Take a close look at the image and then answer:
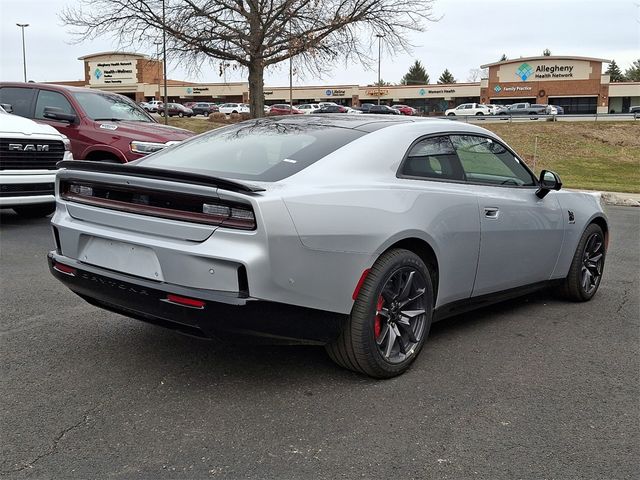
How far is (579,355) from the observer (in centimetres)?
425

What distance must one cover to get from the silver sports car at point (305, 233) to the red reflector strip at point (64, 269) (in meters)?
0.01

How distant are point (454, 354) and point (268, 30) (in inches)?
726

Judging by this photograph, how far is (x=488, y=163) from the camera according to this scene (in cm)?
484

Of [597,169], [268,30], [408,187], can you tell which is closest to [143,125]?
[408,187]

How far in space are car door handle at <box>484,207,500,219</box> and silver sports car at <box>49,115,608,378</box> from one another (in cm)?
1

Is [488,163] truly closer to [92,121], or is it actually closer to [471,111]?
[92,121]

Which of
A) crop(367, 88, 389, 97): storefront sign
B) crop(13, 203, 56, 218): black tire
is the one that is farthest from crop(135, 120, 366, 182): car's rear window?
crop(367, 88, 389, 97): storefront sign

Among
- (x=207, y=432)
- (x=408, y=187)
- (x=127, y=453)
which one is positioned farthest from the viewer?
(x=408, y=187)

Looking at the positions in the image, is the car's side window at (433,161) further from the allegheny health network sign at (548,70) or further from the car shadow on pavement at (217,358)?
the allegheny health network sign at (548,70)

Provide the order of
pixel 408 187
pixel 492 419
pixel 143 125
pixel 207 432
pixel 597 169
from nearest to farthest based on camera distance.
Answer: pixel 207 432
pixel 492 419
pixel 408 187
pixel 143 125
pixel 597 169

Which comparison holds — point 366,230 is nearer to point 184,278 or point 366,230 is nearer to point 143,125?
point 184,278

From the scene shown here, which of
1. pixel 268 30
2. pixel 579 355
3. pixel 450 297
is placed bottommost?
pixel 579 355

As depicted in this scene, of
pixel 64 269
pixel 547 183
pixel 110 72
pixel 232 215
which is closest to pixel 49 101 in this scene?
pixel 64 269

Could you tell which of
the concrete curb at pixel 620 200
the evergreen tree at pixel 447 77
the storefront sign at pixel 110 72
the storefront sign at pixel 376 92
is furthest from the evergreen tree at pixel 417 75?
the concrete curb at pixel 620 200
